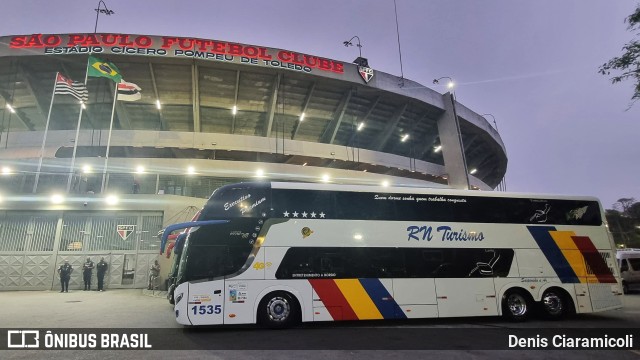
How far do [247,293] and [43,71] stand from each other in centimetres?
2470

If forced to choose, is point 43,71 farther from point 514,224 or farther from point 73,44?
point 514,224

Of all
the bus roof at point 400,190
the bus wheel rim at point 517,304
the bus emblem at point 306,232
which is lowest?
the bus wheel rim at point 517,304

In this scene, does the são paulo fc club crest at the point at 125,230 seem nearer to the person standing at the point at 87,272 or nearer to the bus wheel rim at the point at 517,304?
the person standing at the point at 87,272

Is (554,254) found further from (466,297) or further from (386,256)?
(386,256)

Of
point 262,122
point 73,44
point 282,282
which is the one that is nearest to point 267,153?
point 262,122

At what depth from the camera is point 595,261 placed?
409 inches

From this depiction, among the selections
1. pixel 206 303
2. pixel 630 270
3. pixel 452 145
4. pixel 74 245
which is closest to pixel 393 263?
pixel 206 303

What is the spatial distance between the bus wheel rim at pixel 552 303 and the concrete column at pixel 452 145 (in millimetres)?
16402

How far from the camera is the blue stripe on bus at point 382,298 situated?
906 centimetres

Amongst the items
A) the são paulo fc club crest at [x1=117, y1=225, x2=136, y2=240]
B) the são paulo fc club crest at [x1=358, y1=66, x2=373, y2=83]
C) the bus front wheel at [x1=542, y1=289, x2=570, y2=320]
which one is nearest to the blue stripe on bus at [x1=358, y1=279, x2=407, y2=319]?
the bus front wheel at [x1=542, y1=289, x2=570, y2=320]

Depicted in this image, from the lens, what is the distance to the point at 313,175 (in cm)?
2411

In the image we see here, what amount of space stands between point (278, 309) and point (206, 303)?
70.0 inches

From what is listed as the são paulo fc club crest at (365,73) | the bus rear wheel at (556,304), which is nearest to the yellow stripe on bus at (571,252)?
the bus rear wheel at (556,304)

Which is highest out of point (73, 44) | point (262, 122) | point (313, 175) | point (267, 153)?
point (73, 44)
